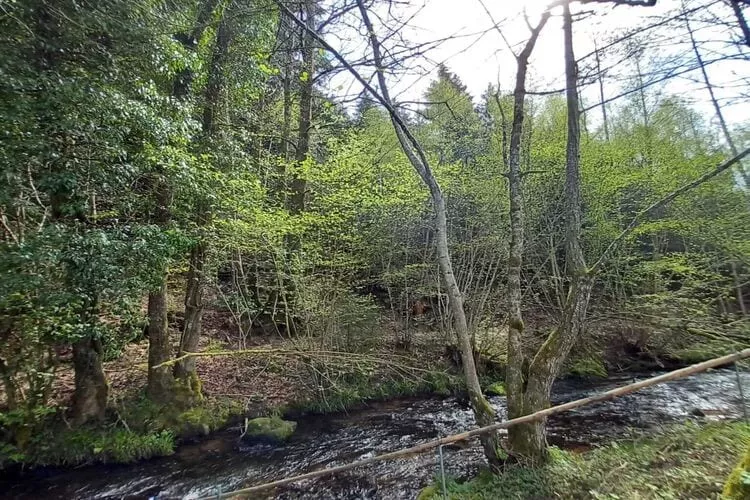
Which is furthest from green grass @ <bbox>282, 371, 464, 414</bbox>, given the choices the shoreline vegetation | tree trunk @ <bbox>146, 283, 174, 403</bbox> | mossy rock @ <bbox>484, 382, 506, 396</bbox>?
tree trunk @ <bbox>146, 283, 174, 403</bbox>

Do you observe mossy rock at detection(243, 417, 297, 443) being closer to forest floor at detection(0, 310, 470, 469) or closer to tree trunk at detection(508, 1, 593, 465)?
forest floor at detection(0, 310, 470, 469)

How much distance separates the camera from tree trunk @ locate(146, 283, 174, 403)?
744cm

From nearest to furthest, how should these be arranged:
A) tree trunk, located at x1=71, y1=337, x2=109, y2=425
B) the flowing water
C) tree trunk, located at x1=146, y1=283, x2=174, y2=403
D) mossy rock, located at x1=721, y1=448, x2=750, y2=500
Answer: mossy rock, located at x1=721, y1=448, x2=750, y2=500, the flowing water, tree trunk, located at x1=71, y1=337, x2=109, y2=425, tree trunk, located at x1=146, y1=283, x2=174, y2=403

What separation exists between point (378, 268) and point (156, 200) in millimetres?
5859

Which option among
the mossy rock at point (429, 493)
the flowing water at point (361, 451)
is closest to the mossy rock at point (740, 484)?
the mossy rock at point (429, 493)

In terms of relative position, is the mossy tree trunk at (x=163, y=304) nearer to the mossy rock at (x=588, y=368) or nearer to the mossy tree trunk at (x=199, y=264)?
the mossy tree trunk at (x=199, y=264)

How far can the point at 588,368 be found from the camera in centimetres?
1057

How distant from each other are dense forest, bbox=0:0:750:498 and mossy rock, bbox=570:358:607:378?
54mm

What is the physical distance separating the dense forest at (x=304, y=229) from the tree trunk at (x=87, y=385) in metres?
0.04

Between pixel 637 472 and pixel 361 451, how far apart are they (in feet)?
14.1

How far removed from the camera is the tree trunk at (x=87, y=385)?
6629 millimetres

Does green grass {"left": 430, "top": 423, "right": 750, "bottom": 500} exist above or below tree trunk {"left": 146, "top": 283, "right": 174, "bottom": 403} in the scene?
below

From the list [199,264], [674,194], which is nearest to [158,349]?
[199,264]

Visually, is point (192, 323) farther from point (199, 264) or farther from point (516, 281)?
point (516, 281)
